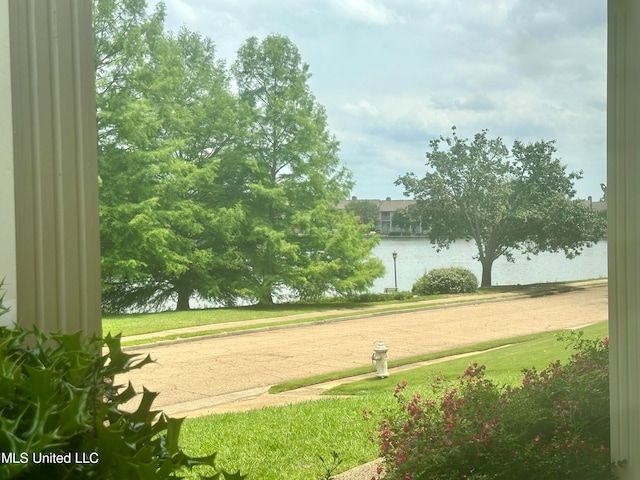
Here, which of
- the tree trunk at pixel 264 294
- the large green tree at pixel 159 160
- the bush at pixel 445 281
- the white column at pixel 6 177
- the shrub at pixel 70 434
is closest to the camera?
the shrub at pixel 70 434

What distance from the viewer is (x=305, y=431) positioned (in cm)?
187

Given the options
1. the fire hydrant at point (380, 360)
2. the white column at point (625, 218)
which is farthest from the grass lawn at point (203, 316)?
the white column at point (625, 218)

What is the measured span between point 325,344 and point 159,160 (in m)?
0.72

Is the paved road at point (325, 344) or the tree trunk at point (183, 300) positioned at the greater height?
the tree trunk at point (183, 300)

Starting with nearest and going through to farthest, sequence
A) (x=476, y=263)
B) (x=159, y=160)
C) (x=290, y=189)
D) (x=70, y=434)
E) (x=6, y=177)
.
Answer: (x=70, y=434), (x=6, y=177), (x=159, y=160), (x=290, y=189), (x=476, y=263)

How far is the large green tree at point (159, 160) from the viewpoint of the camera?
5.68 feet

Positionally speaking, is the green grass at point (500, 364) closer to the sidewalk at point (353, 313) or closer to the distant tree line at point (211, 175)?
the sidewalk at point (353, 313)

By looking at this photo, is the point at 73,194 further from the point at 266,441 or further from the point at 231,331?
the point at 266,441

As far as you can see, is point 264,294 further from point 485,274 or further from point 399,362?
point 485,274

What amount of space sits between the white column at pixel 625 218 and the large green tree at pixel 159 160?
1.14m

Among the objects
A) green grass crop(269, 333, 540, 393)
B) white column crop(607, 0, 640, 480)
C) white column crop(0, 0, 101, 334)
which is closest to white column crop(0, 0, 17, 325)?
white column crop(0, 0, 101, 334)

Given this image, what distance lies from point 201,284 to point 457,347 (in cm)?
83

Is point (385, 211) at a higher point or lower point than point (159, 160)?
lower

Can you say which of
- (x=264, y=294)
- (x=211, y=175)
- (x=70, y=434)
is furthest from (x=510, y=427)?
(x=70, y=434)
